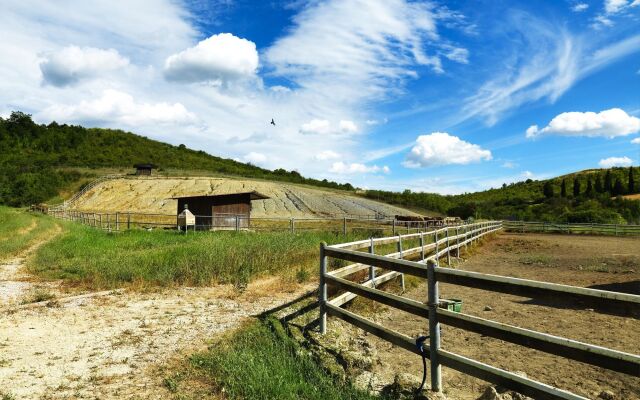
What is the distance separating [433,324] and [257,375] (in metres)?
1.97

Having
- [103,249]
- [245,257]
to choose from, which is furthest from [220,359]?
[103,249]

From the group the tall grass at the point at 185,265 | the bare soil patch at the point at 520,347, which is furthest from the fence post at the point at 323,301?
the tall grass at the point at 185,265

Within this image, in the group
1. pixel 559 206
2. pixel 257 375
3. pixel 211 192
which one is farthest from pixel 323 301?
pixel 559 206

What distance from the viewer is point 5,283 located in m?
10.8

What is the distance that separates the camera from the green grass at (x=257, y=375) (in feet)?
14.3

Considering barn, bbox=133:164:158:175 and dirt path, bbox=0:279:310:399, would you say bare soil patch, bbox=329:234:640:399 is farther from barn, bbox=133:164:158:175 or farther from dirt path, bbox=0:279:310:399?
barn, bbox=133:164:158:175

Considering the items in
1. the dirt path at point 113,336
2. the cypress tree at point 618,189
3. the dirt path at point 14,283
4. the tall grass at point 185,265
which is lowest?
the dirt path at point 113,336

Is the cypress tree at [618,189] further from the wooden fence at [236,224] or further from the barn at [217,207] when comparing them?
the barn at [217,207]

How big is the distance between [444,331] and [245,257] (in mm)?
6175

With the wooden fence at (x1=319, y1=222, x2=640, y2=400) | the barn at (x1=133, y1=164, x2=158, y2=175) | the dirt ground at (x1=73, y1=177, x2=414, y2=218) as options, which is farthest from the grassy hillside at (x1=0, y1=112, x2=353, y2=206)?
the wooden fence at (x1=319, y1=222, x2=640, y2=400)

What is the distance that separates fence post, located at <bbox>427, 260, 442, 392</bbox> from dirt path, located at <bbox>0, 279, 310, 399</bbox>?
288cm

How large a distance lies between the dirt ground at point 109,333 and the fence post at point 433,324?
2884 millimetres

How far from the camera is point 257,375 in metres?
4.60

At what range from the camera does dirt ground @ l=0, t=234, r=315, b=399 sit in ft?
15.6
